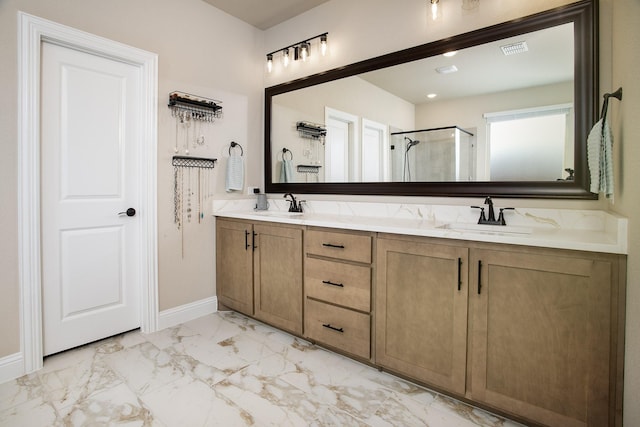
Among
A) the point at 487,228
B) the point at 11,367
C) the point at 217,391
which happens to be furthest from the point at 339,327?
the point at 11,367

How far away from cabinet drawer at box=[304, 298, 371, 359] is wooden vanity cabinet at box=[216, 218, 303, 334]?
125 millimetres

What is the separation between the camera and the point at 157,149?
2652mm

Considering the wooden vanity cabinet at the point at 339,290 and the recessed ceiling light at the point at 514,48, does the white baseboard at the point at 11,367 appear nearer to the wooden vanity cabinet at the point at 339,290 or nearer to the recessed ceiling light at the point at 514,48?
the wooden vanity cabinet at the point at 339,290

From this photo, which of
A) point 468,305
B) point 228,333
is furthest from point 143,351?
point 468,305

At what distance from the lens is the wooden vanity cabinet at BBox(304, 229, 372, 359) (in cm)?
206

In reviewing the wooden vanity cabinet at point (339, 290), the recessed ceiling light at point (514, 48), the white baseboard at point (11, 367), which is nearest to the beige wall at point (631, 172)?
the recessed ceiling light at point (514, 48)

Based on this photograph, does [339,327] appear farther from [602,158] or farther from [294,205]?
[602,158]

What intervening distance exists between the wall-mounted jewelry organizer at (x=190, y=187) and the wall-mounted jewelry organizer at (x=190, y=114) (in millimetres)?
120

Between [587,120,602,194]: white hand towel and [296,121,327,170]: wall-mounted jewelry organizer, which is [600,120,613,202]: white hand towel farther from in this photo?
[296,121,327,170]: wall-mounted jewelry organizer

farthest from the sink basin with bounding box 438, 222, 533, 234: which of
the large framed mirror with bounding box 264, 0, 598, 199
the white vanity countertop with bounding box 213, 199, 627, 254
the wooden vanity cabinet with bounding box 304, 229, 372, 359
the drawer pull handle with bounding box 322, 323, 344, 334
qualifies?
the drawer pull handle with bounding box 322, 323, 344, 334

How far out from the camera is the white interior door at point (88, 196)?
2215mm

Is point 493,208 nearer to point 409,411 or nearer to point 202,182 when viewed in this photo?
point 409,411

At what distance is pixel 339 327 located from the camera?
2195mm

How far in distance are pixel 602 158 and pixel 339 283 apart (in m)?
1.49
